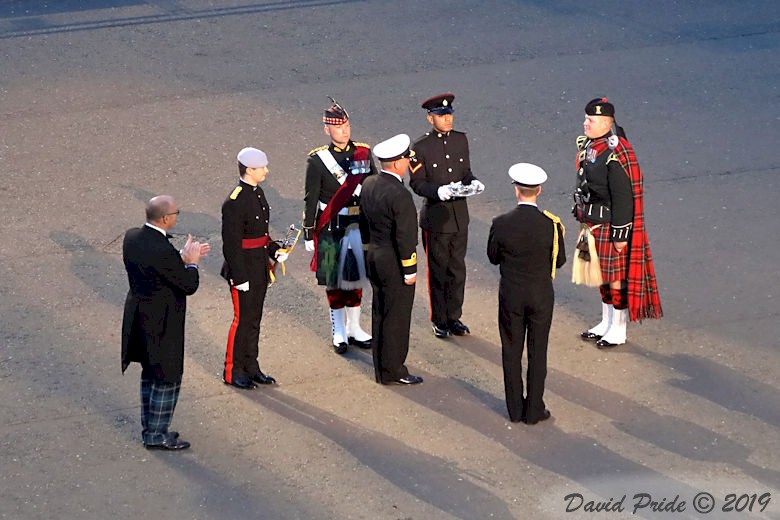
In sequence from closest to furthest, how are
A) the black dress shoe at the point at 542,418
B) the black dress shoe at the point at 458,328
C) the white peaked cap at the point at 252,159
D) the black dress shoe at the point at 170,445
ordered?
Result: 1. the black dress shoe at the point at 170,445
2. the black dress shoe at the point at 542,418
3. the white peaked cap at the point at 252,159
4. the black dress shoe at the point at 458,328

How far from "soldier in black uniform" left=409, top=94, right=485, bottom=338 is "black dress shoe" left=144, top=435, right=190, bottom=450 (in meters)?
2.36

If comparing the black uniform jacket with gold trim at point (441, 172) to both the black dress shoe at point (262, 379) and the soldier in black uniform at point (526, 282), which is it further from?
the black dress shoe at point (262, 379)

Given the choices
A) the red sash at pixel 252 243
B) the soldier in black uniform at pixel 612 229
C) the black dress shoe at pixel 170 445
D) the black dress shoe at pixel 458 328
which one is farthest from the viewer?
the black dress shoe at pixel 458 328

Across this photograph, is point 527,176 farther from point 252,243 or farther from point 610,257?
point 252,243

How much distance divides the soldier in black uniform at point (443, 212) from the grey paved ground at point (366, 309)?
0.27m

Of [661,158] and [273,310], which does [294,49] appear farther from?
[273,310]

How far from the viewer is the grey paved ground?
7820mm

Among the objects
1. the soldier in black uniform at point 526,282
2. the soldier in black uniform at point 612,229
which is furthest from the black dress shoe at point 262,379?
the soldier in black uniform at point 612,229

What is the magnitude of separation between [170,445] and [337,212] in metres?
2.20

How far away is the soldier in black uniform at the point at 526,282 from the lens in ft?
26.9

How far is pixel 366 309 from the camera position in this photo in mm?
10148

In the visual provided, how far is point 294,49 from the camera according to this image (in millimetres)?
15375

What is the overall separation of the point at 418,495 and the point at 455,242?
8.39 feet

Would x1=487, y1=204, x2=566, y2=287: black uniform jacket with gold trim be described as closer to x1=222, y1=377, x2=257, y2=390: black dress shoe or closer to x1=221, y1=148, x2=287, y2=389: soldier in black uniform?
x1=221, y1=148, x2=287, y2=389: soldier in black uniform
